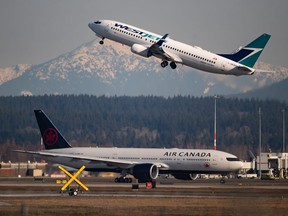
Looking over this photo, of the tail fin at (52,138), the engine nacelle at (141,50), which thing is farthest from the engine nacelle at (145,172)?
the tail fin at (52,138)

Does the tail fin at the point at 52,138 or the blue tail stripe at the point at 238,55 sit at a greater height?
the blue tail stripe at the point at 238,55

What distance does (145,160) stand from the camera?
12825 cm

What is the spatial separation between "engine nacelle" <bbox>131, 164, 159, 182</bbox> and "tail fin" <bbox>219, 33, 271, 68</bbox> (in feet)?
57.1

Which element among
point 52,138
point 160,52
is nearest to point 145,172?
point 160,52

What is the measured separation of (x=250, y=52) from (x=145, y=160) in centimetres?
2061

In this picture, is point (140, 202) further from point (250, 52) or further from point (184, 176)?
point (184, 176)

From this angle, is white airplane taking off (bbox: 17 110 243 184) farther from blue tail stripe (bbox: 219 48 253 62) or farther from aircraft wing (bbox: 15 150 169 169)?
blue tail stripe (bbox: 219 48 253 62)

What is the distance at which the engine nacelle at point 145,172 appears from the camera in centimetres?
12069

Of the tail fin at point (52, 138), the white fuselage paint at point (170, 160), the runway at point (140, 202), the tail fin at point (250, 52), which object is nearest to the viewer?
the runway at point (140, 202)

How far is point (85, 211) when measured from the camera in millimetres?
68188

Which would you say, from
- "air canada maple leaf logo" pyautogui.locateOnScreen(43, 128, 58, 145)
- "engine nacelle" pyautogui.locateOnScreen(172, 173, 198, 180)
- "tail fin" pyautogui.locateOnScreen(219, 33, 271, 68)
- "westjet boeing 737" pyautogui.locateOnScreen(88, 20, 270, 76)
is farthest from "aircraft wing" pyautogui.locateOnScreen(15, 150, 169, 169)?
"tail fin" pyautogui.locateOnScreen(219, 33, 271, 68)

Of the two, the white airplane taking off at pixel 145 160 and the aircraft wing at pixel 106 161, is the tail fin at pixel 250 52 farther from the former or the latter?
the aircraft wing at pixel 106 161

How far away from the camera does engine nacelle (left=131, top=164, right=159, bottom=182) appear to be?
396 feet

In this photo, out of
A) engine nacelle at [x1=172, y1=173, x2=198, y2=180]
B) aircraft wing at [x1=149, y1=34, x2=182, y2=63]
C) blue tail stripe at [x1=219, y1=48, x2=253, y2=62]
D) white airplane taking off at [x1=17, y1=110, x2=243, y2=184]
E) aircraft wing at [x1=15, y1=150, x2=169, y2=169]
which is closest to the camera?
aircraft wing at [x1=149, y1=34, x2=182, y2=63]
